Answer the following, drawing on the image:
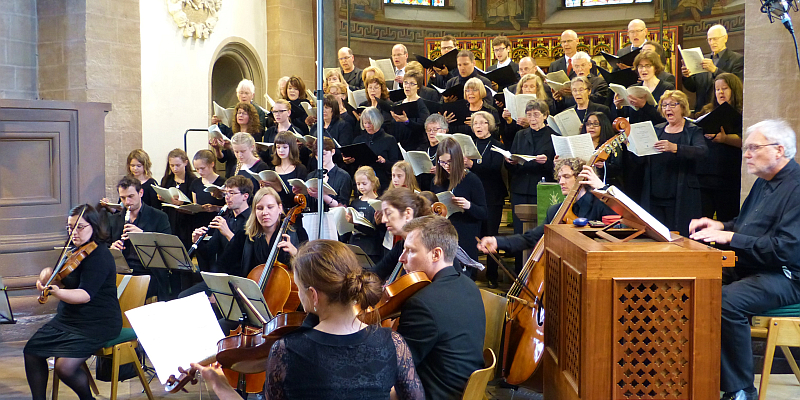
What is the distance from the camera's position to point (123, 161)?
8.88m

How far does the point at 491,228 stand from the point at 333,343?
4.16 metres

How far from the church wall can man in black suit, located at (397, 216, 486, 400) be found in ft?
25.0

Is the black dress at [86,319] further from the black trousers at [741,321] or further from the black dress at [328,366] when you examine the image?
the black trousers at [741,321]

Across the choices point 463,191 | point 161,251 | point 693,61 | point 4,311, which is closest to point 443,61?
point 693,61

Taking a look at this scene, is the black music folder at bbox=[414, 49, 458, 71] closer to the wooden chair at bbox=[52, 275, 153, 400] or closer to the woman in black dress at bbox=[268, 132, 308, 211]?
the woman in black dress at bbox=[268, 132, 308, 211]

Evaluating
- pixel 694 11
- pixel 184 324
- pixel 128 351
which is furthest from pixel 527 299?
pixel 694 11

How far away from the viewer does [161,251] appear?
4816 millimetres

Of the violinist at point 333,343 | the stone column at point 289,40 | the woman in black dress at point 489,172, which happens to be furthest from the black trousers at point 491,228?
the stone column at point 289,40

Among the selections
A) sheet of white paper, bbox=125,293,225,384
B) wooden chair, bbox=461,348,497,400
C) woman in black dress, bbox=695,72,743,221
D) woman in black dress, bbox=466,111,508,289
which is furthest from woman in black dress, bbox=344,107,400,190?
wooden chair, bbox=461,348,497,400

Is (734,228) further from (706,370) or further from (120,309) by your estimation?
(120,309)

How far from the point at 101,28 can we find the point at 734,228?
24.7ft

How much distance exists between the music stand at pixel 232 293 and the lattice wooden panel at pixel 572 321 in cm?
127

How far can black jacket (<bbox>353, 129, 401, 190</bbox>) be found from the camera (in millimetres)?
6641

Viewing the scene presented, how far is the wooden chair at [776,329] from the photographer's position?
3.24 meters
